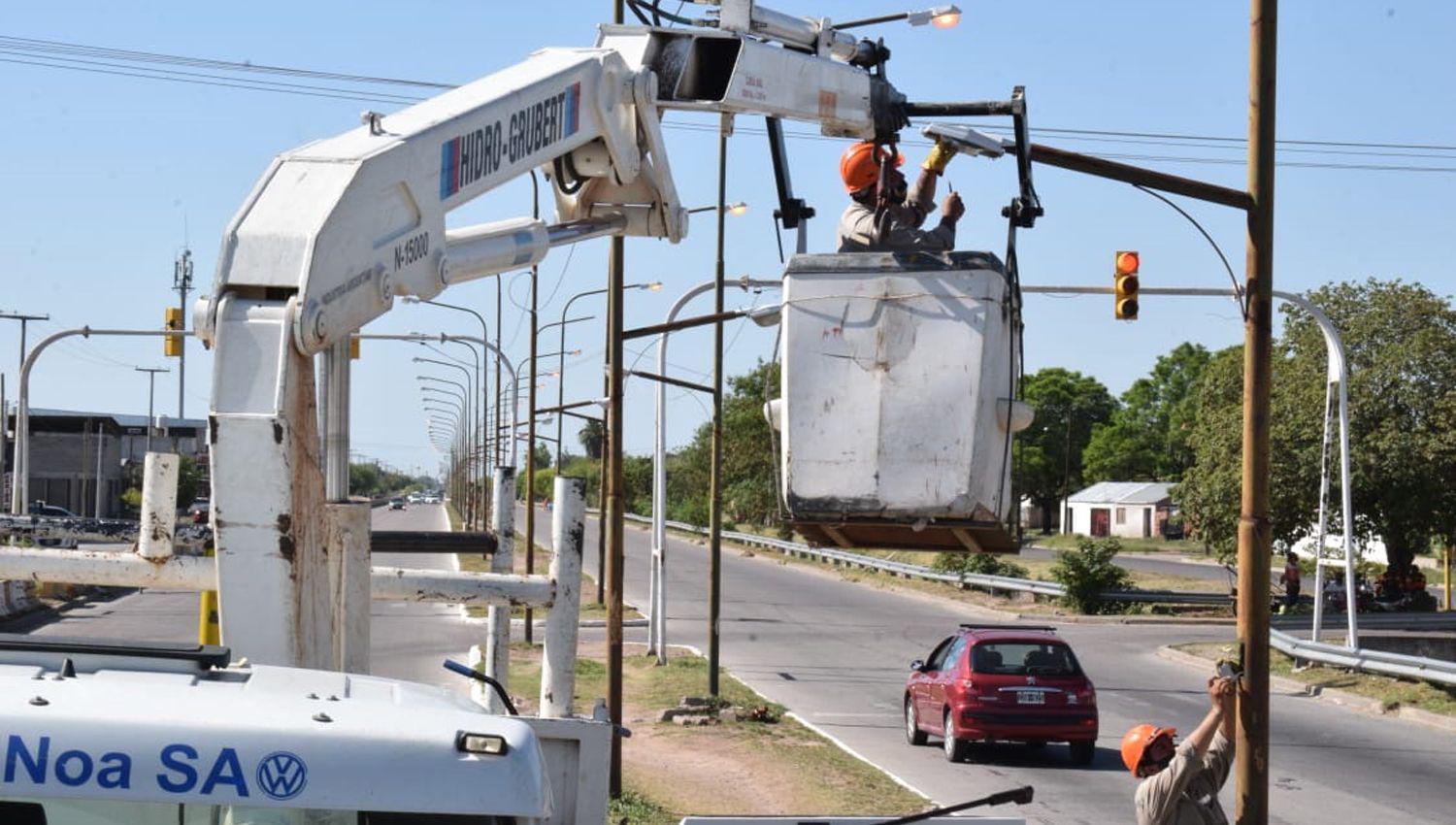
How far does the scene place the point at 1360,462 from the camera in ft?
147

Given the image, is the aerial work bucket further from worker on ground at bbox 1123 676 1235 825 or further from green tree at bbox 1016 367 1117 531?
green tree at bbox 1016 367 1117 531

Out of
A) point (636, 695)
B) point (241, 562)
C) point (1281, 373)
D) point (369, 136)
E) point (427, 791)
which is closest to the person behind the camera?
point (427, 791)

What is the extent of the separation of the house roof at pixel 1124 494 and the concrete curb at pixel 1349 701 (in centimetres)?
8062

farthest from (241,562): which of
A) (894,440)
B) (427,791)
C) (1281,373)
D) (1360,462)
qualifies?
(1281,373)

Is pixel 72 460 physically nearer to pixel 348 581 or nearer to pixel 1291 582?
pixel 1291 582

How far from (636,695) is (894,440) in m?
18.2

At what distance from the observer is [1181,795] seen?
8.78 metres

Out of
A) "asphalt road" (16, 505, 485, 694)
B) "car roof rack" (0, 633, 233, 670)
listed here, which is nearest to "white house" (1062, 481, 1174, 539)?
"asphalt road" (16, 505, 485, 694)

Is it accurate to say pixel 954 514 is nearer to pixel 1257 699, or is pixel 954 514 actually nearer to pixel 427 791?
pixel 1257 699

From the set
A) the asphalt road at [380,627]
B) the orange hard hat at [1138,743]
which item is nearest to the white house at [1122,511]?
the asphalt road at [380,627]

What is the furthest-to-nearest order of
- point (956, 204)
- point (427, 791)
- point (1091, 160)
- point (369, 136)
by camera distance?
point (1091, 160) < point (956, 204) < point (369, 136) < point (427, 791)

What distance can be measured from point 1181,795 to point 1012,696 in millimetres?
12357

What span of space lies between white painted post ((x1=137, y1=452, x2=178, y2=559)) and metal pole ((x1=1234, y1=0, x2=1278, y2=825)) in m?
5.48

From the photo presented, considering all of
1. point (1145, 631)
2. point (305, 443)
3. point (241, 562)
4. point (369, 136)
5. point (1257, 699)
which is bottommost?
point (1145, 631)
